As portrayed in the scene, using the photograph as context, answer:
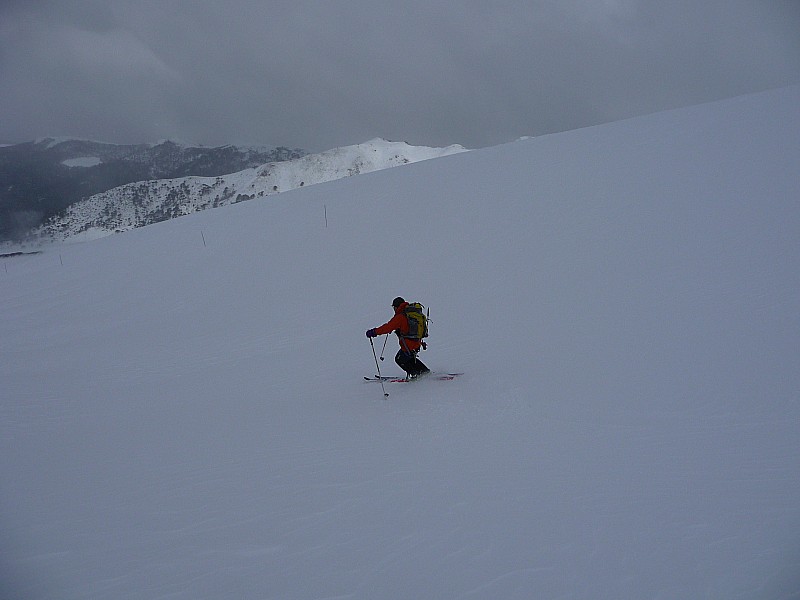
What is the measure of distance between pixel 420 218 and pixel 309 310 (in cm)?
685

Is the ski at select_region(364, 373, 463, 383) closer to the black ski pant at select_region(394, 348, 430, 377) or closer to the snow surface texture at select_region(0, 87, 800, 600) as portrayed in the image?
the black ski pant at select_region(394, 348, 430, 377)

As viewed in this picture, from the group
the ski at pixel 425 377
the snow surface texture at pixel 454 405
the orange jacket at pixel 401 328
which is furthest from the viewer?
the ski at pixel 425 377

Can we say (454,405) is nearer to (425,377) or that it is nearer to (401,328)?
(425,377)

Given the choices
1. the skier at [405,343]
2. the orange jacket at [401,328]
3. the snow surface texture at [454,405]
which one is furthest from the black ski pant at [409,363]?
the snow surface texture at [454,405]

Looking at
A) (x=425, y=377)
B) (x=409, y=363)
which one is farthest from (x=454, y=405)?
(x=409, y=363)

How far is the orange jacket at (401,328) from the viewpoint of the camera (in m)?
7.43

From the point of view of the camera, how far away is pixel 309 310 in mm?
13344

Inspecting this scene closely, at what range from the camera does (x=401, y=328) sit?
7.73 metres

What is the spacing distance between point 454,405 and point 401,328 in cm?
167

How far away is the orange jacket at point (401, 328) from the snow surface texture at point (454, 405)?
685 mm

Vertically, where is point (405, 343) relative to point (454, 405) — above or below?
above

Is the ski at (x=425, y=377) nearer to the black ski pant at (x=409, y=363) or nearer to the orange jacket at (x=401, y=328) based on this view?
the black ski pant at (x=409, y=363)

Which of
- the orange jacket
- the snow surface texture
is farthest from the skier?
the snow surface texture

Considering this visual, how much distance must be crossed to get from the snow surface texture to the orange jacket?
2.25 ft
